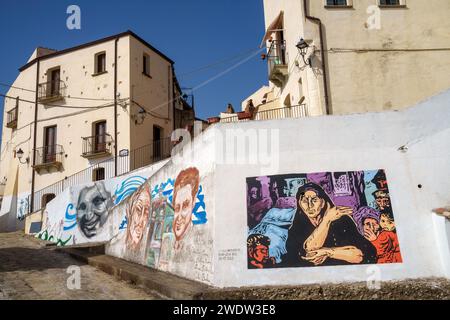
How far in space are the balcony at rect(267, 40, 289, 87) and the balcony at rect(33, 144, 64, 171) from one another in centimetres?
1194

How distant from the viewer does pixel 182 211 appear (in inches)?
377

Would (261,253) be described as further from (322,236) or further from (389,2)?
(389,2)

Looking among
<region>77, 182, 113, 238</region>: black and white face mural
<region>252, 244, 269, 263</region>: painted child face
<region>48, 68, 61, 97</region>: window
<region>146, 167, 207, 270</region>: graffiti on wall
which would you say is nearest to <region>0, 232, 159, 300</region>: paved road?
<region>146, 167, 207, 270</region>: graffiti on wall

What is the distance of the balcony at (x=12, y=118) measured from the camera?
915 inches

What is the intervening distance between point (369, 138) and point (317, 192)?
1.76 m

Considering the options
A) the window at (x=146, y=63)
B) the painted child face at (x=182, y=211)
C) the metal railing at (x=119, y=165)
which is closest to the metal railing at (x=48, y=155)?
the metal railing at (x=119, y=165)

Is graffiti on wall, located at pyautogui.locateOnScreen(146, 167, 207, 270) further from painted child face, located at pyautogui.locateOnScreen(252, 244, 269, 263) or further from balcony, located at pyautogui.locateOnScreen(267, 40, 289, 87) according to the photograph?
balcony, located at pyautogui.locateOnScreen(267, 40, 289, 87)

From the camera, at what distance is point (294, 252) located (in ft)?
26.0

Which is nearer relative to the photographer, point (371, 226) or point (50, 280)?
point (371, 226)

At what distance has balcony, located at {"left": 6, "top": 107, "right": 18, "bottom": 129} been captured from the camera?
2325cm

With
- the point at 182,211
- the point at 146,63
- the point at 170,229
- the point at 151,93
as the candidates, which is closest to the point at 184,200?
the point at 182,211

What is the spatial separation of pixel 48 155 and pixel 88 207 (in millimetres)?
5726

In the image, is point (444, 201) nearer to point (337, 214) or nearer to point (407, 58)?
point (337, 214)

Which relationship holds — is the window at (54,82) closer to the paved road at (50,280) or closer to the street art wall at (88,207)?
the street art wall at (88,207)
